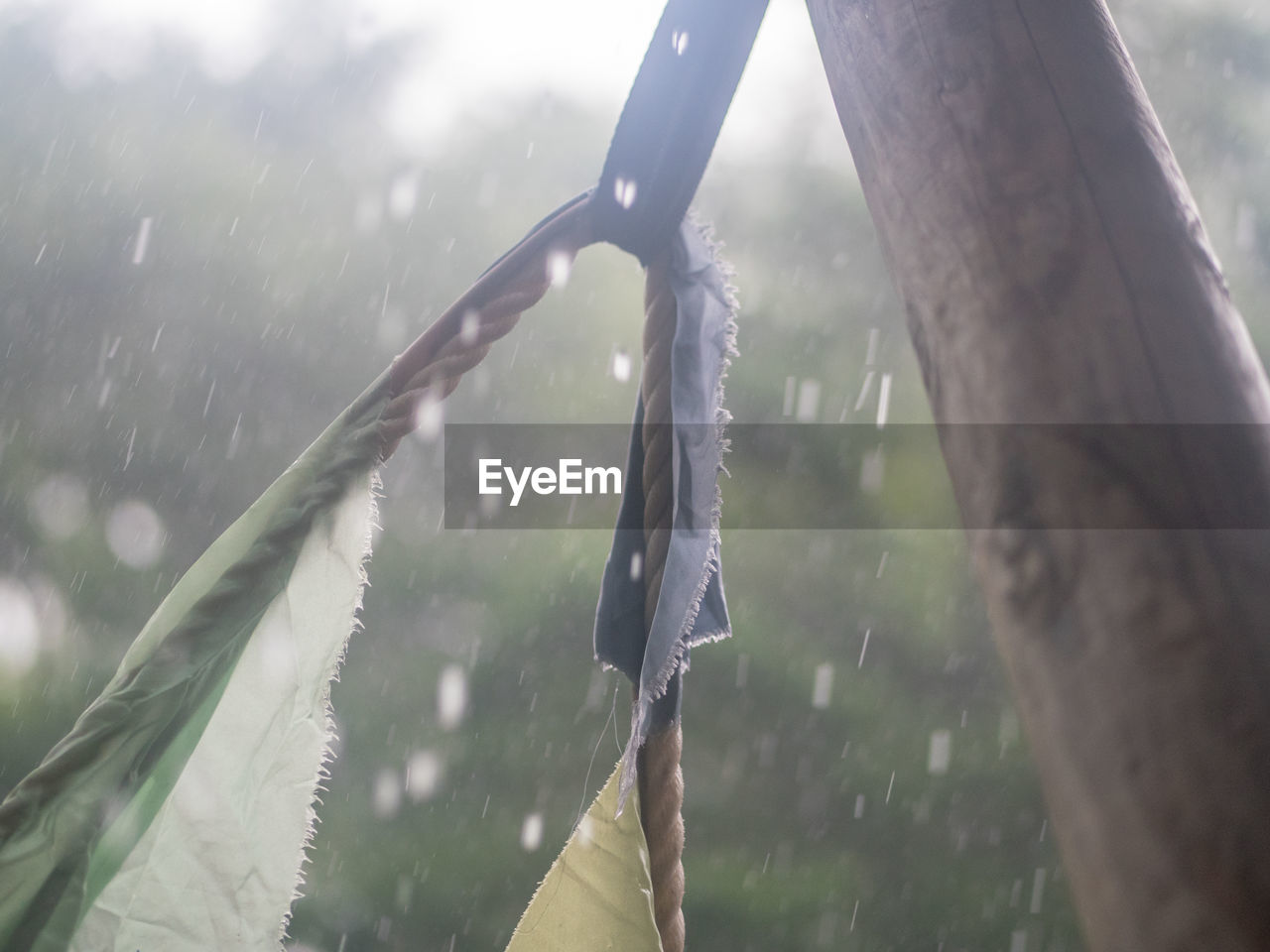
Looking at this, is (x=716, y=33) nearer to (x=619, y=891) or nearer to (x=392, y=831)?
(x=619, y=891)

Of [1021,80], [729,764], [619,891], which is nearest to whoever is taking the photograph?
[1021,80]

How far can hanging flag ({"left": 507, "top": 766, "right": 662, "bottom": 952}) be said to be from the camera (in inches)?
24.5

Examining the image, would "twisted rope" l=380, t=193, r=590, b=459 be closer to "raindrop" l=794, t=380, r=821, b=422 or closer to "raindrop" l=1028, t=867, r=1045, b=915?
"raindrop" l=794, t=380, r=821, b=422

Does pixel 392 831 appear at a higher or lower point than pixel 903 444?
lower

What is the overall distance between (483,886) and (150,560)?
2.14 meters

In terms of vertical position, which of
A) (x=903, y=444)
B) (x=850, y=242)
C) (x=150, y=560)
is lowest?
(x=150, y=560)

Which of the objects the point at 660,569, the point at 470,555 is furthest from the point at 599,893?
the point at 470,555

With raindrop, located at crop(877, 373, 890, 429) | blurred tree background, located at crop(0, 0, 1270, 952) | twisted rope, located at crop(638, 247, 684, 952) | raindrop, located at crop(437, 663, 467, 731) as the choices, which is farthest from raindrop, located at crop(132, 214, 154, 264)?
twisted rope, located at crop(638, 247, 684, 952)

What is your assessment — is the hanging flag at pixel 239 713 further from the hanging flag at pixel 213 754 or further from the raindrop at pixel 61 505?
the raindrop at pixel 61 505

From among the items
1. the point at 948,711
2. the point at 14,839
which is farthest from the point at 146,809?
the point at 948,711

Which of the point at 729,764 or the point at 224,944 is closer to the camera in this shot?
the point at 224,944

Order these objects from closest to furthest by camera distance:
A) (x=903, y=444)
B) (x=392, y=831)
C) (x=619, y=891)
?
(x=619, y=891), (x=392, y=831), (x=903, y=444)

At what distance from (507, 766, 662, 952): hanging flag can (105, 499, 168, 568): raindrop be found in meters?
4.03

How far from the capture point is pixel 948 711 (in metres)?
4.31
